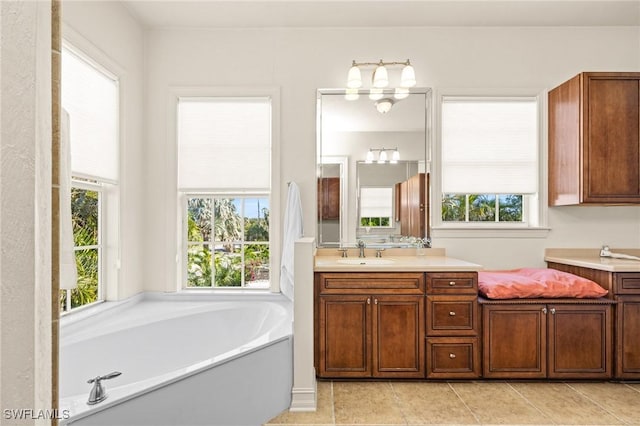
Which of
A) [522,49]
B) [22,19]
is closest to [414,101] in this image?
[522,49]

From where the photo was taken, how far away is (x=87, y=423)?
1259 mm

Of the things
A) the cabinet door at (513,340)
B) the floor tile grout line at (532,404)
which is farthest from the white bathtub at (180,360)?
the floor tile grout line at (532,404)

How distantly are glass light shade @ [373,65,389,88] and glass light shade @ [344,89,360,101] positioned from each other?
188 mm

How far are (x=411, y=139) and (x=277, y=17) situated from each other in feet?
4.78

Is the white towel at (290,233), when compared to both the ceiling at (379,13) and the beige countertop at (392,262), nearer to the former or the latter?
the beige countertop at (392,262)

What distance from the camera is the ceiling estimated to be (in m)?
2.68

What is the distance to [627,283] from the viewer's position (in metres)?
2.43

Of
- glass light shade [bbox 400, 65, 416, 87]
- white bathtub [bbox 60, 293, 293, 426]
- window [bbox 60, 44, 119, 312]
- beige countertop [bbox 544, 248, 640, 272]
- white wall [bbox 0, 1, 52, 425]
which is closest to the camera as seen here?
white wall [bbox 0, 1, 52, 425]

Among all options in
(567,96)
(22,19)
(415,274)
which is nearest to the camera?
(22,19)

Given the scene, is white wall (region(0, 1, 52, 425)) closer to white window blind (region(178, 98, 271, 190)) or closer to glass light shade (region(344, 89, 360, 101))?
white window blind (region(178, 98, 271, 190))

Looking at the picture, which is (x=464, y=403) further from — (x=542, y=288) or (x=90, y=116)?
(x=90, y=116)

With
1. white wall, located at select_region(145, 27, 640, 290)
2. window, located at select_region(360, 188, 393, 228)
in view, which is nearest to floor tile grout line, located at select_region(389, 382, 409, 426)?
window, located at select_region(360, 188, 393, 228)

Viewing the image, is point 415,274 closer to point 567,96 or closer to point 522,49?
point 567,96

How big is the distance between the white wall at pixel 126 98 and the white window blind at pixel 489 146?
8.20ft
